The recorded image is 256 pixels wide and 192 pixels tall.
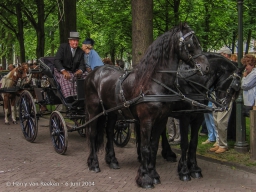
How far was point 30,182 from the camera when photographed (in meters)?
6.66

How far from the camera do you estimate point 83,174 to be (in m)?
7.21

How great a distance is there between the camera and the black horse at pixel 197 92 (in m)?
6.77

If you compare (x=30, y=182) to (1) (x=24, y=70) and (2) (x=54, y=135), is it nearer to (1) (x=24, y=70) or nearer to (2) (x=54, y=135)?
(2) (x=54, y=135)

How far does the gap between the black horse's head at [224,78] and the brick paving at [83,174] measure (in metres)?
1.42

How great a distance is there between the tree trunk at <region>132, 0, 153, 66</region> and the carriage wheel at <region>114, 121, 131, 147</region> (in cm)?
167

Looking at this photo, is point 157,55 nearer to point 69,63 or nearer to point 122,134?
point 69,63

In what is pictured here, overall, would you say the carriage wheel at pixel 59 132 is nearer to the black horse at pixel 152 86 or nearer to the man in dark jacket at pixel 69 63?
the man in dark jacket at pixel 69 63

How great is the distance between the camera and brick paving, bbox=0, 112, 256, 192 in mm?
6398

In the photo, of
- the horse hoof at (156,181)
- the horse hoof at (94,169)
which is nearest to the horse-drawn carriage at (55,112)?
the horse hoof at (94,169)

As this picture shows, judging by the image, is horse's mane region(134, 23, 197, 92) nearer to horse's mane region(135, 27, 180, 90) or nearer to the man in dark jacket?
horse's mane region(135, 27, 180, 90)

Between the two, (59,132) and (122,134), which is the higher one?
(59,132)

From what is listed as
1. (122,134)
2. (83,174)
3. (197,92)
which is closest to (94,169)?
(83,174)

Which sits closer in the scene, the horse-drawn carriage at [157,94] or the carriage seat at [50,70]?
the horse-drawn carriage at [157,94]

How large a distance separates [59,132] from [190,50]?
4.01 m
